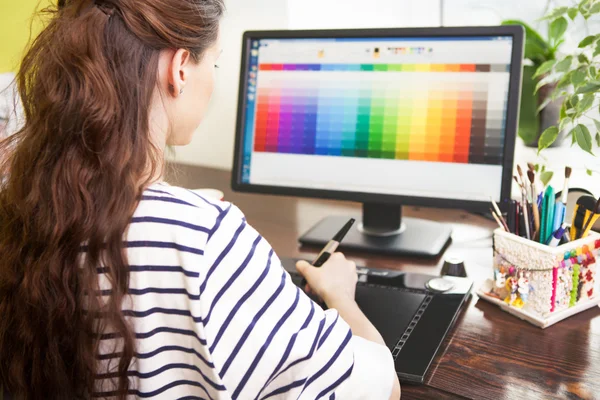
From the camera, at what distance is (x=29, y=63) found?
28.1 inches

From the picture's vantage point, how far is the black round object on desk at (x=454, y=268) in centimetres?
107

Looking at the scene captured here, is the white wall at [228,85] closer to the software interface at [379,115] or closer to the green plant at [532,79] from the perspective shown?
the software interface at [379,115]

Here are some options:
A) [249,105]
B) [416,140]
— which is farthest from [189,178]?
[416,140]

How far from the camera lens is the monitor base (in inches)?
47.8

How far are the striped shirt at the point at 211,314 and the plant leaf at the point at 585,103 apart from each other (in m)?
0.55

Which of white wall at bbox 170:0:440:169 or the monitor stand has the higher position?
white wall at bbox 170:0:440:169

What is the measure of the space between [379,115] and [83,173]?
72cm

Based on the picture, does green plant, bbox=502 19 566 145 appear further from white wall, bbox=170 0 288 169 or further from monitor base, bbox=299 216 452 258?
white wall, bbox=170 0 288 169

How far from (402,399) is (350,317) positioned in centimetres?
13

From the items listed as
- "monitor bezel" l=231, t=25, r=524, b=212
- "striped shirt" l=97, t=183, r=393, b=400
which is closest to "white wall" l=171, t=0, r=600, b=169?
"monitor bezel" l=231, t=25, r=524, b=212

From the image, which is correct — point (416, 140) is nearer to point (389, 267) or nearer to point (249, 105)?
point (389, 267)

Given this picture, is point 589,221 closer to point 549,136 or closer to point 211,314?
point 549,136

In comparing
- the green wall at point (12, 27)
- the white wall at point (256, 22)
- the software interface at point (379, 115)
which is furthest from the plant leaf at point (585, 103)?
the green wall at point (12, 27)

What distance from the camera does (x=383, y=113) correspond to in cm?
123
